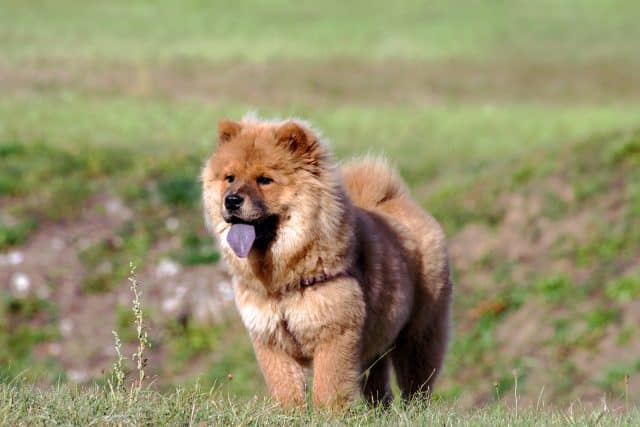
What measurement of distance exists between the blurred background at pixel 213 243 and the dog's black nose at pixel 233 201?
3.63ft

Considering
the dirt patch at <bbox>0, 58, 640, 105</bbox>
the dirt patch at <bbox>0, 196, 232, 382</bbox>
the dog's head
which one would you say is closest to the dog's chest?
the dog's head

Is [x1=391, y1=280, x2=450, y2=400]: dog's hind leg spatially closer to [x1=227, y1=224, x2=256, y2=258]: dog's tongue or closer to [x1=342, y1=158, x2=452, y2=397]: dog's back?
[x1=342, y1=158, x2=452, y2=397]: dog's back

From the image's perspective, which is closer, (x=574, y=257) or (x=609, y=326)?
(x=609, y=326)

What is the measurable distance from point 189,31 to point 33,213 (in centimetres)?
2667

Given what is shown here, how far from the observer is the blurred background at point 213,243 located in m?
13.6

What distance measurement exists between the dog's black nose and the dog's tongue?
19 centimetres

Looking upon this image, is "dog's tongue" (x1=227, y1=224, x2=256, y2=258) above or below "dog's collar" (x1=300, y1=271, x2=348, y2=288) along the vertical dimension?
above

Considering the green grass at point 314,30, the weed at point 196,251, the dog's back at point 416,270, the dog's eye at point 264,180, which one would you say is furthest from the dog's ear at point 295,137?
the green grass at point 314,30

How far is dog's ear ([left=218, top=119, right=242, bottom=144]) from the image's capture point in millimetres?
7234

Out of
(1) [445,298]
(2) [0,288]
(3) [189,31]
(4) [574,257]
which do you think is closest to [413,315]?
(1) [445,298]

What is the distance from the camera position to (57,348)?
1506 centimetres

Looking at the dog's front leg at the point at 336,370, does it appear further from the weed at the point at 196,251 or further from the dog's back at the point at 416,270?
the weed at the point at 196,251


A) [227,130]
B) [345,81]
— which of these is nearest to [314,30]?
[345,81]

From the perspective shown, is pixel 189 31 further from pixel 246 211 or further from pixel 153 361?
pixel 246 211
